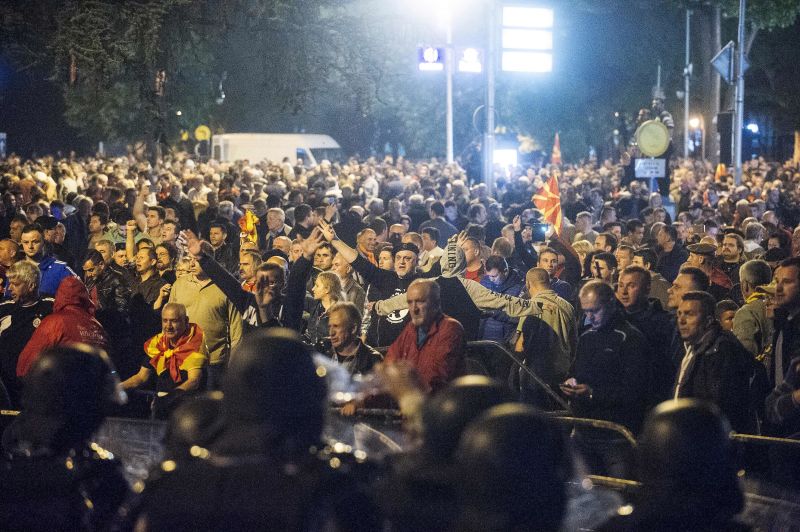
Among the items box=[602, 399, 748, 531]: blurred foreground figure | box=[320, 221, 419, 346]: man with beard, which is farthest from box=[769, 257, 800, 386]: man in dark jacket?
box=[602, 399, 748, 531]: blurred foreground figure

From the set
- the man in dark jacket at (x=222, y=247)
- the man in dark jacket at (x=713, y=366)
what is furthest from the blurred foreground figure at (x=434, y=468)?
the man in dark jacket at (x=222, y=247)

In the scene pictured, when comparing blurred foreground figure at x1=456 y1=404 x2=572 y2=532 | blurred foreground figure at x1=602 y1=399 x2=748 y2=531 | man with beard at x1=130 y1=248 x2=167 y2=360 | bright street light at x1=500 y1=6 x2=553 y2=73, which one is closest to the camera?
blurred foreground figure at x1=456 y1=404 x2=572 y2=532

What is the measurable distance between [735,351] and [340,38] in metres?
8.41

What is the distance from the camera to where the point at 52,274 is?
10148 mm

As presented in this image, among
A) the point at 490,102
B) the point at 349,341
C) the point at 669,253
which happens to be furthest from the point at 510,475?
the point at 490,102

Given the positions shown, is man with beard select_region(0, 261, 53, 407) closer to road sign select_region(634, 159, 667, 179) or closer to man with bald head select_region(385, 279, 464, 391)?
man with bald head select_region(385, 279, 464, 391)

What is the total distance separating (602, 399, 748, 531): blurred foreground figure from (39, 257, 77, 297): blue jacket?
7540mm

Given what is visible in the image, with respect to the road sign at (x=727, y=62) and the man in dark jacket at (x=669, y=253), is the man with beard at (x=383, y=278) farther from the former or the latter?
the road sign at (x=727, y=62)

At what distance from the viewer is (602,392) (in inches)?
269

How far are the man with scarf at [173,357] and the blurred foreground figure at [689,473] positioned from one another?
519 cm

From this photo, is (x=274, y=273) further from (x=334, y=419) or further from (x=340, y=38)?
(x=340, y=38)

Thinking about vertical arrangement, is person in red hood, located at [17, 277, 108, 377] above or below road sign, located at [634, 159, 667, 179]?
below

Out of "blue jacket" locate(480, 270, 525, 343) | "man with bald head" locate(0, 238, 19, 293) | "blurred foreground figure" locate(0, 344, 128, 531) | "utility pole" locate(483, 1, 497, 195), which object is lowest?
"blue jacket" locate(480, 270, 525, 343)

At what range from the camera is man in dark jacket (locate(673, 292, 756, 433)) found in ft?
20.4
